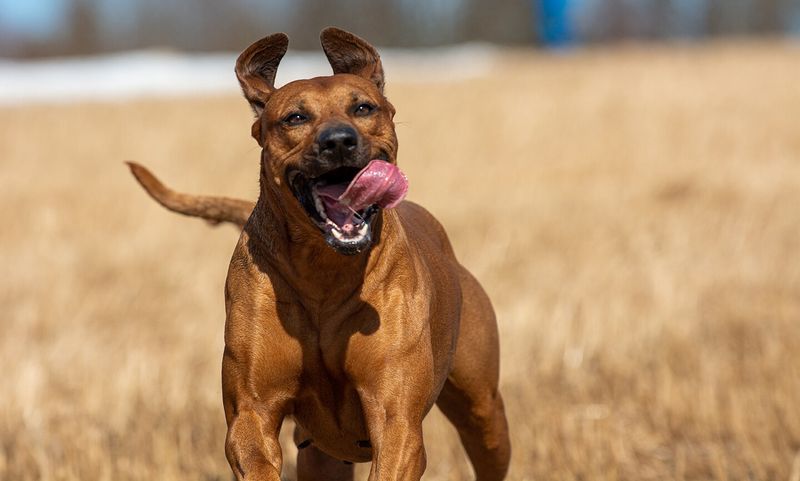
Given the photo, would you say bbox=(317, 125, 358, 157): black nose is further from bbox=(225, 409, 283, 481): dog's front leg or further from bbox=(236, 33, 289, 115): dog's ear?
bbox=(225, 409, 283, 481): dog's front leg

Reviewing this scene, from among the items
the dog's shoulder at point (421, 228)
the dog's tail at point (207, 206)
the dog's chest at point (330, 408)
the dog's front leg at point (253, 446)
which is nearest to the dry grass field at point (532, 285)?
the dog's tail at point (207, 206)

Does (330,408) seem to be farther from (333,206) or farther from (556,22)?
(556,22)

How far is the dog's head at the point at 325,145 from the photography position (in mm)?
3721

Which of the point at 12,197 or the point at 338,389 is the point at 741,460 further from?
the point at 12,197

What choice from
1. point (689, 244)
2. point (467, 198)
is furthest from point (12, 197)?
point (689, 244)

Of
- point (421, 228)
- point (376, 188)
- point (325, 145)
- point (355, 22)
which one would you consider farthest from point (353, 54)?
point (355, 22)

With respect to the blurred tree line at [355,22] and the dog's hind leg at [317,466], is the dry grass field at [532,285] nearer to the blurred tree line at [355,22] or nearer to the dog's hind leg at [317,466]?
the dog's hind leg at [317,466]

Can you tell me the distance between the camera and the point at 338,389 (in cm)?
402

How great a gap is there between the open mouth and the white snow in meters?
22.0

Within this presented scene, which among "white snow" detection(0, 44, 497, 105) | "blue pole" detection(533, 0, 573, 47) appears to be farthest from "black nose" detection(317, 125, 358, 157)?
"blue pole" detection(533, 0, 573, 47)

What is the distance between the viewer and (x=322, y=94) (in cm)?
396

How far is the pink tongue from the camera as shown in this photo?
3.65 m

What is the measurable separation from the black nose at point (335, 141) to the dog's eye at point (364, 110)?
27 cm

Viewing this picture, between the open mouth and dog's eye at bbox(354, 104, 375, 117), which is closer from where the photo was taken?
the open mouth
